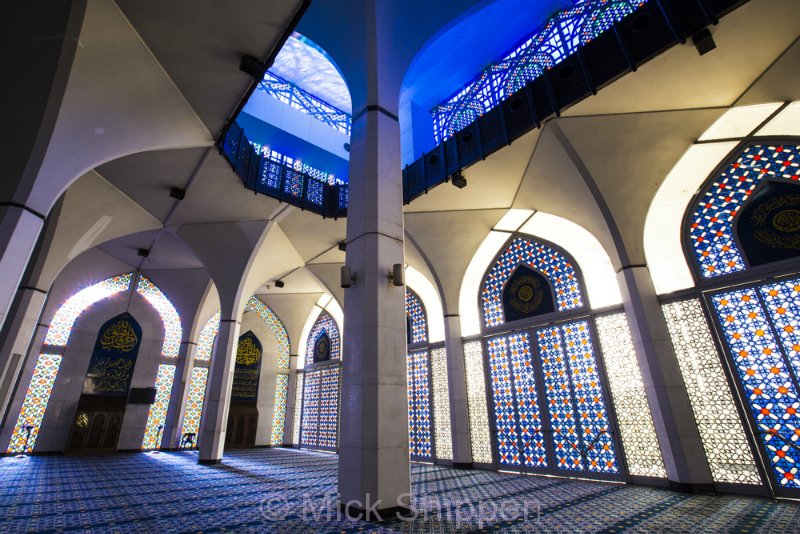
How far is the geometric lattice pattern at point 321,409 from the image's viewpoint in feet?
41.7

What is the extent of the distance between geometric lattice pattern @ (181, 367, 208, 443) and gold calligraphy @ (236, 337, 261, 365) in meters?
1.21

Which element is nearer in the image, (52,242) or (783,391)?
(783,391)

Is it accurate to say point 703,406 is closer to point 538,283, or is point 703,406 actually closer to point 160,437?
point 538,283

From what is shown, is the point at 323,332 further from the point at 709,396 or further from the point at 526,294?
the point at 709,396

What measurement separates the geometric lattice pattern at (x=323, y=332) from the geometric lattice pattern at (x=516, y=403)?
6595 millimetres

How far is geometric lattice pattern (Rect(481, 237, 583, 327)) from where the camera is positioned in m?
7.98

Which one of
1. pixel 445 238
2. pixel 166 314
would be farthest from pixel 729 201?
pixel 166 314

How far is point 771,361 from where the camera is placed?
542 centimetres

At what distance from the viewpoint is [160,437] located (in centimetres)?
1212

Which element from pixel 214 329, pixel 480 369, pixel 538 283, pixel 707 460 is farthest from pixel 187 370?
pixel 707 460

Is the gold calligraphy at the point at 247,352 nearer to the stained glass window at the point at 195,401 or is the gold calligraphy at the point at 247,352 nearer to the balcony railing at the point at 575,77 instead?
Answer: the stained glass window at the point at 195,401

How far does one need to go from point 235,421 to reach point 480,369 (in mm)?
9251

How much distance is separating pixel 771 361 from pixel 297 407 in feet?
43.8

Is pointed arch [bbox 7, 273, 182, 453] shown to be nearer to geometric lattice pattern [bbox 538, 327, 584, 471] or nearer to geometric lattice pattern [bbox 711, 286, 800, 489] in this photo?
geometric lattice pattern [bbox 538, 327, 584, 471]
